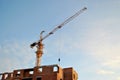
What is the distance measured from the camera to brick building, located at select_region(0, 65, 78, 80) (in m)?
69.8

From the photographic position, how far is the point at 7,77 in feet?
253

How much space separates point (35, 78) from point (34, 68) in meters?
3.94

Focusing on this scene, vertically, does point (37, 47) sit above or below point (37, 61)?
above

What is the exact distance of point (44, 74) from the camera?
70.6m

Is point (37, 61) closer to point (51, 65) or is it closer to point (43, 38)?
point (43, 38)

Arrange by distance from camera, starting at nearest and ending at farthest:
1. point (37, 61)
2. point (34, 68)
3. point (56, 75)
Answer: point (56, 75)
point (34, 68)
point (37, 61)

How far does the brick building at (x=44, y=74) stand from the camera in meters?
69.8

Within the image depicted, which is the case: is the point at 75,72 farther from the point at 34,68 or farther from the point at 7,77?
the point at 7,77

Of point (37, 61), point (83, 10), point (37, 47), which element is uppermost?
point (83, 10)

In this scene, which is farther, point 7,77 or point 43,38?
point 43,38

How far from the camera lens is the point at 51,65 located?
7056cm

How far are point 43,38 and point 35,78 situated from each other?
1139 inches

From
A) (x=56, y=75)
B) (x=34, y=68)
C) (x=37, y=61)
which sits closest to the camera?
(x=56, y=75)

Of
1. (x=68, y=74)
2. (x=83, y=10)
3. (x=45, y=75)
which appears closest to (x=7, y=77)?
(x=45, y=75)
